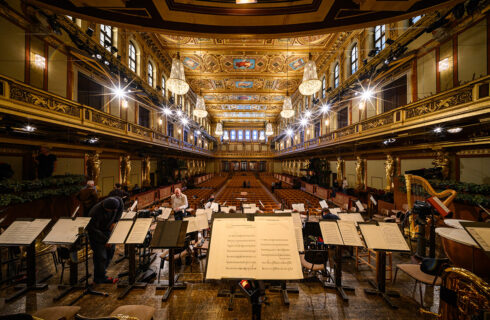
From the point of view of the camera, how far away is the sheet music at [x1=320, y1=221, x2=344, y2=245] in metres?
2.83

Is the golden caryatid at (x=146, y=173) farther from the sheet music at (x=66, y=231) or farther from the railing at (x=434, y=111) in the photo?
the railing at (x=434, y=111)

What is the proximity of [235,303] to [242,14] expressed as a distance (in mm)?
4451

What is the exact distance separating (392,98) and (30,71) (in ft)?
45.7

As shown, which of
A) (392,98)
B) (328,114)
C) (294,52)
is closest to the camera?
(392,98)

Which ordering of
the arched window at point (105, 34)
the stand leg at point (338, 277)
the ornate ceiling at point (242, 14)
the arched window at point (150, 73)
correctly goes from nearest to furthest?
the ornate ceiling at point (242, 14) < the stand leg at point (338, 277) < the arched window at point (105, 34) < the arched window at point (150, 73)

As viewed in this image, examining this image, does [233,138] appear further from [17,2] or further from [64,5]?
[64,5]

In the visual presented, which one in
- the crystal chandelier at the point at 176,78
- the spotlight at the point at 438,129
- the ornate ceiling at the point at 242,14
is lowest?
the spotlight at the point at 438,129

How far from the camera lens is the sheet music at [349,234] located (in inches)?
109

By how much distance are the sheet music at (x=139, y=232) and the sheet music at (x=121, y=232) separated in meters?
0.11

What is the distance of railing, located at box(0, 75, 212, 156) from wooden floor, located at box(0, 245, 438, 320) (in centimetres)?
402

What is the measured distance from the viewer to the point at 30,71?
5.38 metres

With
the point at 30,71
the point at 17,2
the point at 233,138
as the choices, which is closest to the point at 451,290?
the point at 30,71

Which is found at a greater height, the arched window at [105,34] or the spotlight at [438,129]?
the arched window at [105,34]

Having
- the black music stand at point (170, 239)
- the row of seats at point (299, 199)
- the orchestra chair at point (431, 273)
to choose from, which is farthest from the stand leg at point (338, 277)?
the row of seats at point (299, 199)
